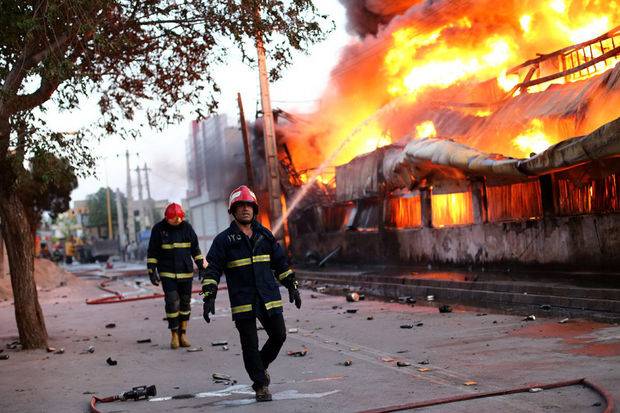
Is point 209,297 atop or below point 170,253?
below

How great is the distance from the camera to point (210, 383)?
7.77 meters

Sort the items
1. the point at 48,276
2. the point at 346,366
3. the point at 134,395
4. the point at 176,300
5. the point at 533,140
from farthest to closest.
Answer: the point at 48,276
the point at 533,140
the point at 176,300
the point at 346,366
the point at 134,395

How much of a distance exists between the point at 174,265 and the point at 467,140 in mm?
14676

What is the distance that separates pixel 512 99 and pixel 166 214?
15163 millimetres

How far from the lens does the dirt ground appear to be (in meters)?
6.45

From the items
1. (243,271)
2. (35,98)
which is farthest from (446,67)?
(243,271)

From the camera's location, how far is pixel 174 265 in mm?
11047

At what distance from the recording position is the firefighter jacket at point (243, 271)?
6867mm

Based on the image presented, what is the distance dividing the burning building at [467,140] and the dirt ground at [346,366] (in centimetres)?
509

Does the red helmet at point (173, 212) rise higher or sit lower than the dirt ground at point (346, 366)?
higher

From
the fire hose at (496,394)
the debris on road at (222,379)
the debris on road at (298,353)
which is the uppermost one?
the fire hose at (496,394)

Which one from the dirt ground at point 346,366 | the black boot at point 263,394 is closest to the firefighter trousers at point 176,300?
the dirt ground at point 346,366

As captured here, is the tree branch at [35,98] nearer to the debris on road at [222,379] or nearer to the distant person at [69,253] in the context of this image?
the debris on road at [222,379]

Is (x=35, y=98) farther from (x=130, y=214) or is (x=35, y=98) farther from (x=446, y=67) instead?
(x=130, y=214)
